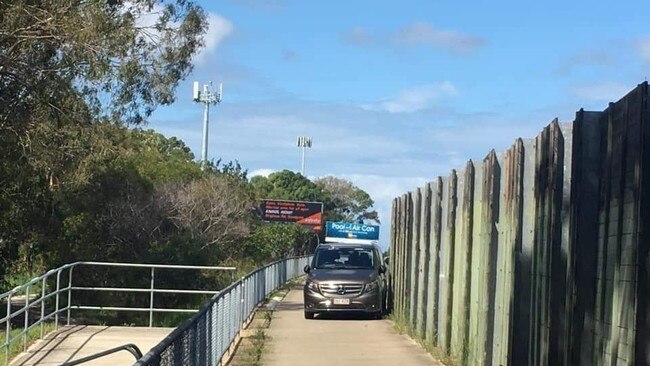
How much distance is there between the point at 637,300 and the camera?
6.60 metres

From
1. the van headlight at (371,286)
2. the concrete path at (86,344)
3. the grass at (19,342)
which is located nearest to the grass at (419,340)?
the van headlight at (371,286)

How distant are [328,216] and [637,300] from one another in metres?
97.4

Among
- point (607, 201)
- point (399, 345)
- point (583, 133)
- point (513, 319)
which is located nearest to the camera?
point (607, 201)

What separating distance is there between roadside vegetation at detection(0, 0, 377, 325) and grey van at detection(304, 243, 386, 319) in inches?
246

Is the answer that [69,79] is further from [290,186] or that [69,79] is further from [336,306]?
[290,186]

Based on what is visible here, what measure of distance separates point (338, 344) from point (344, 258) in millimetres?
7381

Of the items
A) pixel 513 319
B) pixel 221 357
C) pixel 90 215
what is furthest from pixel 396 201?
pixel 513 319

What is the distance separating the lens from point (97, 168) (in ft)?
96.4

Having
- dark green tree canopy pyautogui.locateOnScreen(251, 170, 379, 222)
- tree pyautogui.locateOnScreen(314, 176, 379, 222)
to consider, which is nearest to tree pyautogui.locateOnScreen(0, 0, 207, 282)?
dark green tree canopy pyautogui.locateOnScreen(251, 170, 379, 222)

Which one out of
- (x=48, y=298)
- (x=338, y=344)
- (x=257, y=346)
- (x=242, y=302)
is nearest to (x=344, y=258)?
(x=242, y=302)

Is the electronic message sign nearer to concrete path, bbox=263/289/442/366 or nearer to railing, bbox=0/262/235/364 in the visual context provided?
railing, bbox=0/262/235/364

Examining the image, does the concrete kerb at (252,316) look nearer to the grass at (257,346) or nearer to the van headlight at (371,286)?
the grass at (257,346)

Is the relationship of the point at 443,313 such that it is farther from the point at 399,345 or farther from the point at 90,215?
the point at 90,215

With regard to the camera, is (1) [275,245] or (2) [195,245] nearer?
(2) [195,245]
